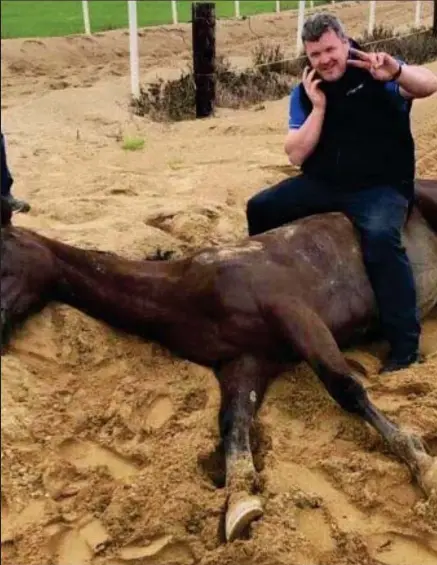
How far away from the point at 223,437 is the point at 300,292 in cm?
91

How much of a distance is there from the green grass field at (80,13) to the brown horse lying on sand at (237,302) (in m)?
13.8

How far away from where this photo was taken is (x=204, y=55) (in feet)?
33.0

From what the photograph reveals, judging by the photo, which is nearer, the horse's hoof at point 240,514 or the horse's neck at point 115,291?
the horse's hoof at point 240,514

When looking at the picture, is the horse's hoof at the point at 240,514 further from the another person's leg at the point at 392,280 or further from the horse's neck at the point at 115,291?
the another person's leg at the point at 392,280

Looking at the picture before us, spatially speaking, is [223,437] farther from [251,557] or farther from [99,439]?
[251,557]

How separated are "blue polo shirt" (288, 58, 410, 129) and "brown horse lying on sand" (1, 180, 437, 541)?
0.56 m

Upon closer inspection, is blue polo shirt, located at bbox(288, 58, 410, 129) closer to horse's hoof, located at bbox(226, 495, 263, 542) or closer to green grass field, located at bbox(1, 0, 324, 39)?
horse's hoof, located at bbox(226, 495, 263, 542)

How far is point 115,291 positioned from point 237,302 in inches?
22.2

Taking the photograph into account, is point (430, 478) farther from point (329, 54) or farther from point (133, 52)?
point (133, 52)

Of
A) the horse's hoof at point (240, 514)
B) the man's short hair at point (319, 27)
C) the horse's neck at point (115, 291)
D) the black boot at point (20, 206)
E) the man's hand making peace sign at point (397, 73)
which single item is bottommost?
the horse's hoof at point (240, 514)

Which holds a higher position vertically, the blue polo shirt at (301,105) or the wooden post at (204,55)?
the blue polo shirt at (301,105)

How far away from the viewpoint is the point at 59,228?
227 inches

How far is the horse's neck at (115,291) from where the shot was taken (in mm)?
4414

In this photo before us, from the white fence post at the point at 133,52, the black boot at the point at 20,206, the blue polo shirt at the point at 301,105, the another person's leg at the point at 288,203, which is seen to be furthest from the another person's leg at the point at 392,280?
the white fence post at the point at 133,52
